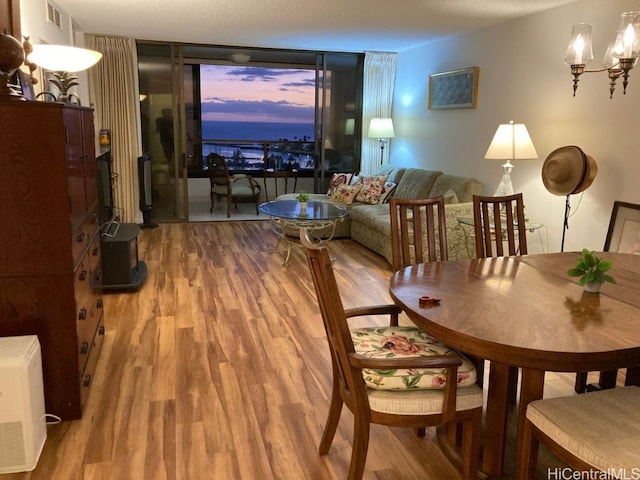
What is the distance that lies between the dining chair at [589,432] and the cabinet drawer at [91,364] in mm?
1957

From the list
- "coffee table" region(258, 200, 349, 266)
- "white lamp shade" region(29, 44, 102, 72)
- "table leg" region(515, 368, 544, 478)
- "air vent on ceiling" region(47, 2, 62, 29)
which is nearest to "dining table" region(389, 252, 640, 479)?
"table leg" region(515, 368, 544, 478)

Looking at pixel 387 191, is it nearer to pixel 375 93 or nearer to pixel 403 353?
pixel 375 93

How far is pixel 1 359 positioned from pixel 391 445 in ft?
5.32

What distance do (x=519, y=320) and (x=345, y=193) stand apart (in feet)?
16.4

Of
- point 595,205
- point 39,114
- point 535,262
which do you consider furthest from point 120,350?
point 595,205

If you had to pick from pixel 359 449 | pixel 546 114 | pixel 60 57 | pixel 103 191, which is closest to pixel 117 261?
pixel 103 191

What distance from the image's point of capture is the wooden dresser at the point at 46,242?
2.18 meters

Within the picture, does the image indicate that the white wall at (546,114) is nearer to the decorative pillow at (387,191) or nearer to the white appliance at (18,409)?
the decorative pillow at (387,191)

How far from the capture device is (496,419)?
1.99m

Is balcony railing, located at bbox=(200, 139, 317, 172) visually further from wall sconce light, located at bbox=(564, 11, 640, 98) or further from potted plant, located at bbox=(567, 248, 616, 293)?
potted plant, located at bbox=(567, 248, 616, 293)

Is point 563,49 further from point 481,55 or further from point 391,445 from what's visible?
point 391,445

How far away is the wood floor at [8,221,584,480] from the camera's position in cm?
215

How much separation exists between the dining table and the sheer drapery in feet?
18.4

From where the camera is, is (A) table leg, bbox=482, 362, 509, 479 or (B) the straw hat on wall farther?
(B) the straw hat on wall
